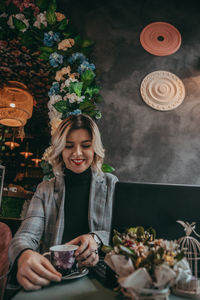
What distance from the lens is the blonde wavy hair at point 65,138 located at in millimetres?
1642

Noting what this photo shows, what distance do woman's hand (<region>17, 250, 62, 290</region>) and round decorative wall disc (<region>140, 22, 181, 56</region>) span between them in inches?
71.6

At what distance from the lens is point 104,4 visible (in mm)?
2094

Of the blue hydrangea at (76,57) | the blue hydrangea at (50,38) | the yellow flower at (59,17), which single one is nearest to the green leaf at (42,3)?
the yellow flower at (59,17)

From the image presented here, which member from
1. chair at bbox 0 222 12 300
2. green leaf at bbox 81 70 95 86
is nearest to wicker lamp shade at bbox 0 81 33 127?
green leaf at bbox 81 70 95 86

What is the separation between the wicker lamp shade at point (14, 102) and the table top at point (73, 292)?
3.17m

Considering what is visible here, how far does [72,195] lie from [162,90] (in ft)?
3.70

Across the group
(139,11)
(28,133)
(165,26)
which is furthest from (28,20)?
(28,133)

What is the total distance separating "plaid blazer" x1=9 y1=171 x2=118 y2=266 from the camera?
139 cm

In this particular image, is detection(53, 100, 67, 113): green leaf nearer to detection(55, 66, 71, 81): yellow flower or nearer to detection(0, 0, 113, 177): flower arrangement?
detection(0, 0, 113, 177): flower arrangement

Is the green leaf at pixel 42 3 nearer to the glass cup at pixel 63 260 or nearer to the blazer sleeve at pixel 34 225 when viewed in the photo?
the blazer sleeve at pixel 34 225

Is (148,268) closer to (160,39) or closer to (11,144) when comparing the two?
(160,39)

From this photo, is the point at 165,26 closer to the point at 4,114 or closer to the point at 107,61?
the point at 107,61

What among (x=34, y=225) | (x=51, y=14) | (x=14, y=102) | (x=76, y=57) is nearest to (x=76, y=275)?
(x=34, y=225)

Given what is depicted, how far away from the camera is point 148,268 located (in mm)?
634
